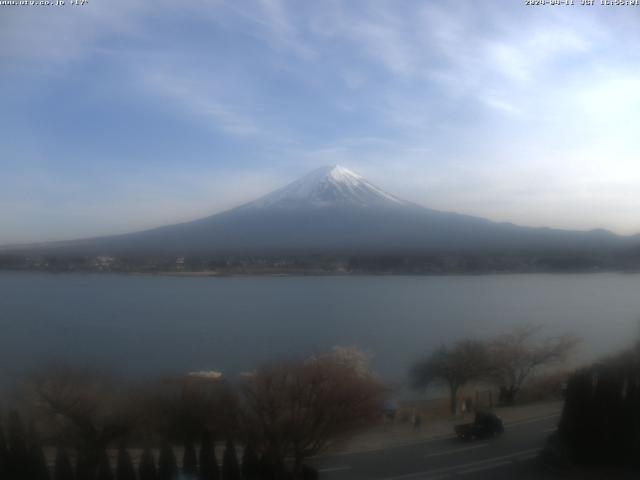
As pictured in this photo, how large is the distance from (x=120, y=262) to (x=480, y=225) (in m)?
Answer: 2.79

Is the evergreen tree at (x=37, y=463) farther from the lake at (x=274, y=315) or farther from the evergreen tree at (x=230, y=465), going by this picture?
the evergreen tree at (x=230, y=465)

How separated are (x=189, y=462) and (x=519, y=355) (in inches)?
91.0

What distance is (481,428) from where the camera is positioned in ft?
11.9

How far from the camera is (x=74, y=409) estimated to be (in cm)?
342

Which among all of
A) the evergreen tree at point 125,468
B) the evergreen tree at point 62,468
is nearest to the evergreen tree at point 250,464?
the evergreen tree at point 125,468

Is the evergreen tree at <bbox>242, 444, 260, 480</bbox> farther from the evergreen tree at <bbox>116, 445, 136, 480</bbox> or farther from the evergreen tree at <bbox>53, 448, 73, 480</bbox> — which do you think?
the evergreen tree at <bbox>53, 448, 73, 480</bbox>

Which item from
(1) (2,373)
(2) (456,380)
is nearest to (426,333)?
(2) (456,380)

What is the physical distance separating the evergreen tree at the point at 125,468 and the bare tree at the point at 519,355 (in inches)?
94.0

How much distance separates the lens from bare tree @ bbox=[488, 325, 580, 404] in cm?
397

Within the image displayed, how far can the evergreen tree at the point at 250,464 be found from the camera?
333 centimetres

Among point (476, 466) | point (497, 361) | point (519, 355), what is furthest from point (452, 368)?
point (476, 466)

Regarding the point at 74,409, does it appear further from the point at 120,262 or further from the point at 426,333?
the point at 426,333

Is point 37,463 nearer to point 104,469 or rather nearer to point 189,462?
point 104,469

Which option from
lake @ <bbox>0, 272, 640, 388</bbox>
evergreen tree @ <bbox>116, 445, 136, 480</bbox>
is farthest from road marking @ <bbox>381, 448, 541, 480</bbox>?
evergreen tree @ <bbox>116, 445, 136, 480</bbox>
